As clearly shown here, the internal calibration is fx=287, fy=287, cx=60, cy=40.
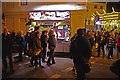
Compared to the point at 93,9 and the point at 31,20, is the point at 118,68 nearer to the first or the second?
the point at 31,20

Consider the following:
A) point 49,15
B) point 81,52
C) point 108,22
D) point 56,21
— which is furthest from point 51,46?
point 108,22

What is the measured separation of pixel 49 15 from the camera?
65.4ft

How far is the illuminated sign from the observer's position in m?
19.6

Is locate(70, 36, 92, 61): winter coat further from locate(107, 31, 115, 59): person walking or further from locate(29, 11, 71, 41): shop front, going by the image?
locate(29, 11, 71, 41): shop front

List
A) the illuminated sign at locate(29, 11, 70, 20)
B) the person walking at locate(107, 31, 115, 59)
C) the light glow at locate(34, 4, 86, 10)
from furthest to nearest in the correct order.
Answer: the illuminated sign at locate(29, 11, 70, 20) → the light glow at locate(34, 4, 86, 10) → the person walking at locate(107, 31, 115, 59)

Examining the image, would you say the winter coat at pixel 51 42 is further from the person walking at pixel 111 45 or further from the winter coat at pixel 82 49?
the winter coat at pixel 82 49

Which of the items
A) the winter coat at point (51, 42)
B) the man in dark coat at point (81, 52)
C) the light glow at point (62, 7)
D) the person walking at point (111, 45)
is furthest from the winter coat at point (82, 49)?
the light glow at point (62, 7)

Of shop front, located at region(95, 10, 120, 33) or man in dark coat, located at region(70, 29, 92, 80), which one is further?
shop front, located at region(95, 10, 120, 33)

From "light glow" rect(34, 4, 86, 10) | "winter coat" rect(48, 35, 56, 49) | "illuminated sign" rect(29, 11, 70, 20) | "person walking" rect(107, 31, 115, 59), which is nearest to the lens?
"winter coat" rect(48, 35, 56, 49)

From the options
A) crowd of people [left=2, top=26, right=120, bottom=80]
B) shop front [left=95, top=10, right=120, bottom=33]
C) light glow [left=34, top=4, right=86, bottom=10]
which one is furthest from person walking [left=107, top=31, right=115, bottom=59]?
shop front [left=95, top=10, right=120, bottom=33]

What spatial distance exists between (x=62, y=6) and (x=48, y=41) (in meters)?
6.15

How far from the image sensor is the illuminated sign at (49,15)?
1956 centimetres

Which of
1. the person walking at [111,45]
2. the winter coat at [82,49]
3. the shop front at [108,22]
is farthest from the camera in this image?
the shop front at [108,22]

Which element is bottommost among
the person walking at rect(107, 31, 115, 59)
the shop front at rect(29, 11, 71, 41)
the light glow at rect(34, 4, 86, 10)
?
the person walking at rect(107, 31, 115, 59)
